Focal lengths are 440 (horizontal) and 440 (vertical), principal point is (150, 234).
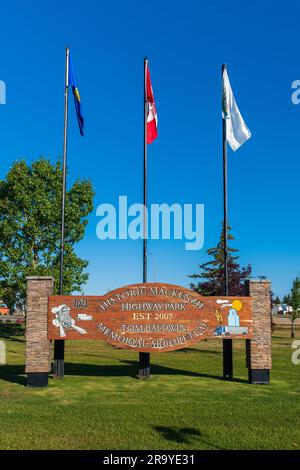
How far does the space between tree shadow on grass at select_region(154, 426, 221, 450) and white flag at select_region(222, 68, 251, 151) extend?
10.8 metres

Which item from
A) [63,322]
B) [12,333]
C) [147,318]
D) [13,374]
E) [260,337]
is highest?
A: [147,318]

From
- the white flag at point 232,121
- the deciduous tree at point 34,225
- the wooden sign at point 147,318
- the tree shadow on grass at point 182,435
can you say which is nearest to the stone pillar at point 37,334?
the wooden sign at point 147,318

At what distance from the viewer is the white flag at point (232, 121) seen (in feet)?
55.7

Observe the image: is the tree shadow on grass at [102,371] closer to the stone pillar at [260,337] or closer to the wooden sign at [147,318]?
the stone pillar at [260,337]

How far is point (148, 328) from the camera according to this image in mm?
15609

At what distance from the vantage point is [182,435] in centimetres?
950

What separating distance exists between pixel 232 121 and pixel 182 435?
39.0 ft

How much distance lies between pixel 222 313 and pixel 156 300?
242 cm

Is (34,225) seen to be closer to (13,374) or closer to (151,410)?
(13,374)

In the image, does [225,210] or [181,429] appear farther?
[225,210]

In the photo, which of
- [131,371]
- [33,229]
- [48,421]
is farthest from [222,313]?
[33,229]

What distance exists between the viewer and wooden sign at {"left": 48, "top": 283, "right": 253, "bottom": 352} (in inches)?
610

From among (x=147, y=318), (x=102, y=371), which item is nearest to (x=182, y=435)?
(x=147, y=318)

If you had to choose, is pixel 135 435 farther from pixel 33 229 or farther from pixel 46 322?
pixel 33 229
